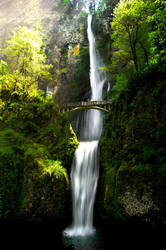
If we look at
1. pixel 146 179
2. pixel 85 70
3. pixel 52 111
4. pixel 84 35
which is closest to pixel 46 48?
pixel 84 35

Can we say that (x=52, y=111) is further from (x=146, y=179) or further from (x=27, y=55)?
(x=146, y=179)

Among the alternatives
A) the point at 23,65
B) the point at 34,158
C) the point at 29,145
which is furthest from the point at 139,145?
the point at 23,65

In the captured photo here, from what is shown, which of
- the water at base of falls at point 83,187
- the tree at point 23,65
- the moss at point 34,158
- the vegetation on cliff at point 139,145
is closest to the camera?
the vegetation on cliff at point 139,145

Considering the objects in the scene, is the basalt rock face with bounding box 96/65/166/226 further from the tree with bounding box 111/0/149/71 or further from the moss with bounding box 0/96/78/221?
the tree with bounding box 111/0/149/71

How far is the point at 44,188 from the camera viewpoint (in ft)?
33.0

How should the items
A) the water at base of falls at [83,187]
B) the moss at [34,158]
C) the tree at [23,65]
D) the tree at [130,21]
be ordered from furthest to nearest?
the tree at [23,65]
the tree at [130,21]
the water at base of falls at [83,187]
the moss at [34,158]

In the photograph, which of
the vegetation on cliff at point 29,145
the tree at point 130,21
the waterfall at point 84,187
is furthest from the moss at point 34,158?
the tree at point 130,21

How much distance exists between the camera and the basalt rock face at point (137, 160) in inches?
295

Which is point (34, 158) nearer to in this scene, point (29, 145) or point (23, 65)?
point (29, 145)

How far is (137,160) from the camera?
28.2 ft

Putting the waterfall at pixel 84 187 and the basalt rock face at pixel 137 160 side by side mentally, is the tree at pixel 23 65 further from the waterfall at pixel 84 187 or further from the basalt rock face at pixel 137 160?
the basalt rock face at pixel 137 160

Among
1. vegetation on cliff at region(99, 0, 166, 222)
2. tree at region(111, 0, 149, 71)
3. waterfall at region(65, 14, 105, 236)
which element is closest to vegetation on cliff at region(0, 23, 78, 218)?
waterfall at region(65, 14, 105, 236)

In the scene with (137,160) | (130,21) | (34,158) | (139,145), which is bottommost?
(34,158)

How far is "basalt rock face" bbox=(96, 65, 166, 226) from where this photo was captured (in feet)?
24.6
